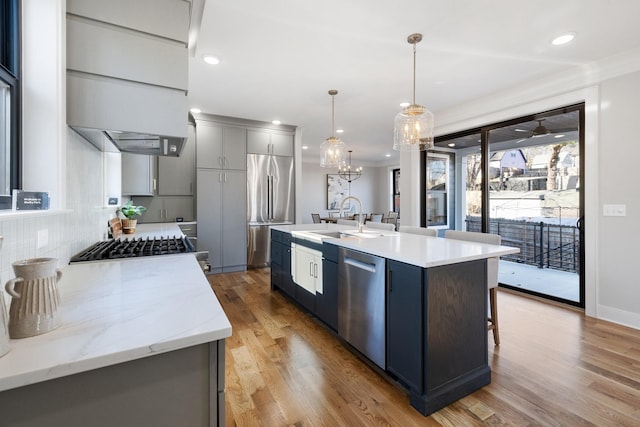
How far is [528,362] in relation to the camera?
7.18ft

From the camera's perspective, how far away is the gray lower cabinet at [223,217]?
4.84 metres

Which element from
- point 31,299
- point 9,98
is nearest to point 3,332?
point 31,299

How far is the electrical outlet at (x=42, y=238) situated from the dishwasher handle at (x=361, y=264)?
174cm

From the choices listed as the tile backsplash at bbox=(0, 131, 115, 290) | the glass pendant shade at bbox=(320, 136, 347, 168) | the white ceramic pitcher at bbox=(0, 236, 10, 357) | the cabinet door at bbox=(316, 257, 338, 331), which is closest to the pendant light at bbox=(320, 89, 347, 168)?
the glass pendant shade at bbox=(320, 136, 347, 168)

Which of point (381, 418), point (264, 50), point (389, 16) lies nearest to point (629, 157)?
point (389, 16)

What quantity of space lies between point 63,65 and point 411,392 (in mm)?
2502

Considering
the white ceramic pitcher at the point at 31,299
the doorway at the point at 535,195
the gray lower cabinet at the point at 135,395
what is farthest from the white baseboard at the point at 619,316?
the white ceramic pitcher at the point at 31,299

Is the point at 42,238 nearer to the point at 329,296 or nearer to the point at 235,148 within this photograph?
the point at 329,296

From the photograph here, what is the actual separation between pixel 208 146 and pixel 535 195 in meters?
4.96

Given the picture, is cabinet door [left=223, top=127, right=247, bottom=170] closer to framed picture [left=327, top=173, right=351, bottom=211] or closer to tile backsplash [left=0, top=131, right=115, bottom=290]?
tile backsplash [left=0, top=131, right=115, bottom=290]

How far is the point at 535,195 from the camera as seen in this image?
12.6ft

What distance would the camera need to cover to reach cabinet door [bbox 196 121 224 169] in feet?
15.8

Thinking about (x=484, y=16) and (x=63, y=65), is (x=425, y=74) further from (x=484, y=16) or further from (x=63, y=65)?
(x=63, y=65)

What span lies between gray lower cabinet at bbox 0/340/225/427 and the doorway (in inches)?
161
